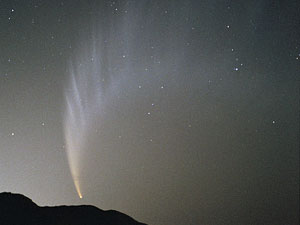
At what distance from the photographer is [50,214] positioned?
51.3 meters

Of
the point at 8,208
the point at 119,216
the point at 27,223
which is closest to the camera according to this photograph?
the point at 27,223

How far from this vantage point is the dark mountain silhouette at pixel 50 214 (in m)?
47.6

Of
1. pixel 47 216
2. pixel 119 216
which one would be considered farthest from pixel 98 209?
pixel 47 216

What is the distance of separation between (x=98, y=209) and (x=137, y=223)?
285 inches

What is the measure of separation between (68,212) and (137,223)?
33.5 ft

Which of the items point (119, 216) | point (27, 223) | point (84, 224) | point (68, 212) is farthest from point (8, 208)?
point (119, 216)

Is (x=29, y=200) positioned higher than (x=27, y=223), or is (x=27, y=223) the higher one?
(x=29, y=200)

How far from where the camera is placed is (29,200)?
55469 mm

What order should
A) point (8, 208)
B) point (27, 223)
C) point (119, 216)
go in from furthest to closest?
point (119, 216) < point (8, 208) < point (27, 223)

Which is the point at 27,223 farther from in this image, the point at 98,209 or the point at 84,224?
the point at 98,209

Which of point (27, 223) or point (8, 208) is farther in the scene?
point (8, 208)

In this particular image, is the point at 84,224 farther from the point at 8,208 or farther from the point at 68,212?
the point at 8,208

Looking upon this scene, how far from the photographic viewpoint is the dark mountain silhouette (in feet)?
156

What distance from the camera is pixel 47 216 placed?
165 feet
